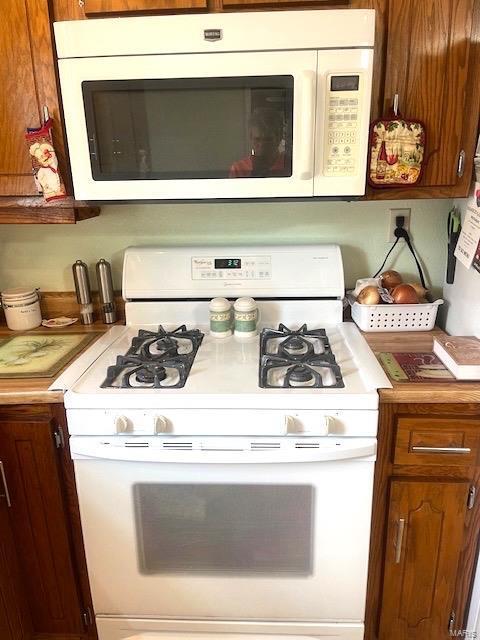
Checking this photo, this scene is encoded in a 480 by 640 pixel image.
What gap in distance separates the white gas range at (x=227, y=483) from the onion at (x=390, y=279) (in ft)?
0.87

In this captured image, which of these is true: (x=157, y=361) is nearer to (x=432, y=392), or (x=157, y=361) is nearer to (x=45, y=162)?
(x=45, y=162)

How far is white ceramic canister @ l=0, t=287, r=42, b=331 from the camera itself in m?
1.64

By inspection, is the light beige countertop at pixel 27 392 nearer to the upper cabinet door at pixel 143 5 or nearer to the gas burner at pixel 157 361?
the gas burner at pixel 157 361

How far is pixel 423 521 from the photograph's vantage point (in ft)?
4.24

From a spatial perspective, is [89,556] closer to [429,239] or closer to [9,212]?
[9,212]

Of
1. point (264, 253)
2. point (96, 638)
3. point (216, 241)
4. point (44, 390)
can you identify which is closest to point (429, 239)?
point (264, 253)

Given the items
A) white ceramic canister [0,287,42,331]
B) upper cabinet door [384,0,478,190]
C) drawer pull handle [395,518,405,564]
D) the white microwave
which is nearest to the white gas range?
drawer pull handle [395,518,405,564]

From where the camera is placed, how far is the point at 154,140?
4.16 ft

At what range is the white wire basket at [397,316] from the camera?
1523 mm

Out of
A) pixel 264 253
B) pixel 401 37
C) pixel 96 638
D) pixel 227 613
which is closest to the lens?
pixel 401 37

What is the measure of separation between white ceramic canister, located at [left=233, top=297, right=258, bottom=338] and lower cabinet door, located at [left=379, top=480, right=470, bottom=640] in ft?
1.94

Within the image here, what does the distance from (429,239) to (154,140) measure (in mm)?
954

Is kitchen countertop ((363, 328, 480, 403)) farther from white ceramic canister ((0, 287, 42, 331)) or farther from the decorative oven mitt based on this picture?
white ceramic canister ((0, 287, 42, 331))

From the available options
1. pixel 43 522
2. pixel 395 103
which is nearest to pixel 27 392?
pixel 43 522
